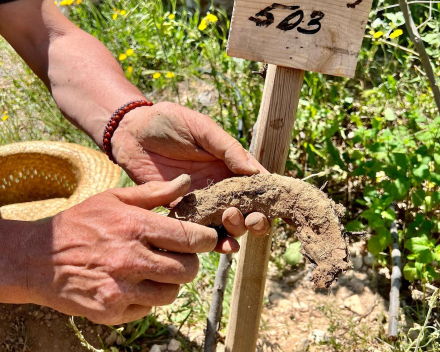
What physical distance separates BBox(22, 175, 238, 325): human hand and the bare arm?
2.32ft

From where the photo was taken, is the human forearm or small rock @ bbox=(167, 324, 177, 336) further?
small rock @ bbox=(167, 324, 177, 336)

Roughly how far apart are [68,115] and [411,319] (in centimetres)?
197

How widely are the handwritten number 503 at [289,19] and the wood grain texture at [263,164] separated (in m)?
0.14

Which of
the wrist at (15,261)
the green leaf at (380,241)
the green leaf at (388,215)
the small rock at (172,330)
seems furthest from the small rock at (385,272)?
the wrist at (15,261)

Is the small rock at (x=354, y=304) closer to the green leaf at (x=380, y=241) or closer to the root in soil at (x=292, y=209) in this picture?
the green leaf at (x=380, y=241)

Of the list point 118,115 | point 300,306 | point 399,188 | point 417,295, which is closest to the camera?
point 118,115

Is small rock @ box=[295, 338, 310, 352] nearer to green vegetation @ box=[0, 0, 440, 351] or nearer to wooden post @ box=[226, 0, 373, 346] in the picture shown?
green vegetation @ box=[0, 0, 440, 351]

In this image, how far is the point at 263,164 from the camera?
1634 millimetres

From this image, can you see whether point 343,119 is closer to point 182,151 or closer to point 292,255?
point 292,255

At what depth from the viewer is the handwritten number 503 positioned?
1.38 meters

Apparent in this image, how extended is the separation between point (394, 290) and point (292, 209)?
1.03m

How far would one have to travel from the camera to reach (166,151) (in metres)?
1.81

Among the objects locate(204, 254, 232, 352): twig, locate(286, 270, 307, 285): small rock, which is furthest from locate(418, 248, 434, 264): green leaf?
locate(204, 254, 232, 352): twig

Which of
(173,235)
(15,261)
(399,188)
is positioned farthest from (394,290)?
(15,261)
